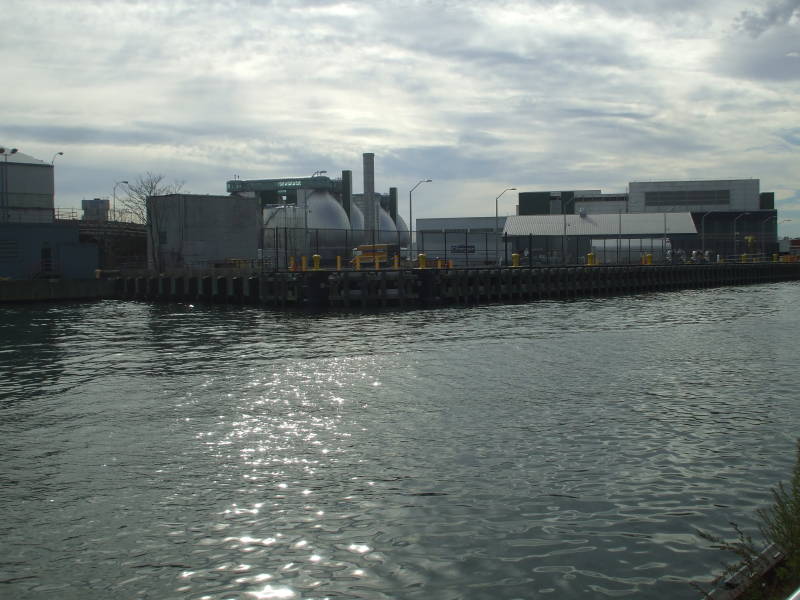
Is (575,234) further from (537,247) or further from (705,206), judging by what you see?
(705,206)

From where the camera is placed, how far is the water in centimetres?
947

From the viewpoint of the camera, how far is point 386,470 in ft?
44.5

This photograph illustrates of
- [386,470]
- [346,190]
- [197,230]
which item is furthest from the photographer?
[346,190]

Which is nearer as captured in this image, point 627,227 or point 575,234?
point 575,234

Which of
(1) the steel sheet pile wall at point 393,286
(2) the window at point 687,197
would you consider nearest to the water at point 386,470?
(1) the steel sheet pile wall at point 393,286

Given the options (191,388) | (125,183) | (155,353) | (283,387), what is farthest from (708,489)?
(125,183)

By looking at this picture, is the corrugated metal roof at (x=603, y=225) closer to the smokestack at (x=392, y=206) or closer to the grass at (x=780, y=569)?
the smokestack at (x=392, y=206)

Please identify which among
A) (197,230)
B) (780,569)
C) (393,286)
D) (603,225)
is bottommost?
(780,569)

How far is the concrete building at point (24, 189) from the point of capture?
282ft

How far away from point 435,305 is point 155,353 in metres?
28.7

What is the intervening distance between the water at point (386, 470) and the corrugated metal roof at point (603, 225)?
104131 millimetres

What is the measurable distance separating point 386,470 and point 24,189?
280 ft

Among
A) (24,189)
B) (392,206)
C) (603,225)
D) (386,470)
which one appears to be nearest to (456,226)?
(392,206)

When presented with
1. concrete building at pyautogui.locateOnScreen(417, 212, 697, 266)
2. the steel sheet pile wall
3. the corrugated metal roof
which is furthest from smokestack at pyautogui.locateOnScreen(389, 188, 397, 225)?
the steel sheet pile wall
